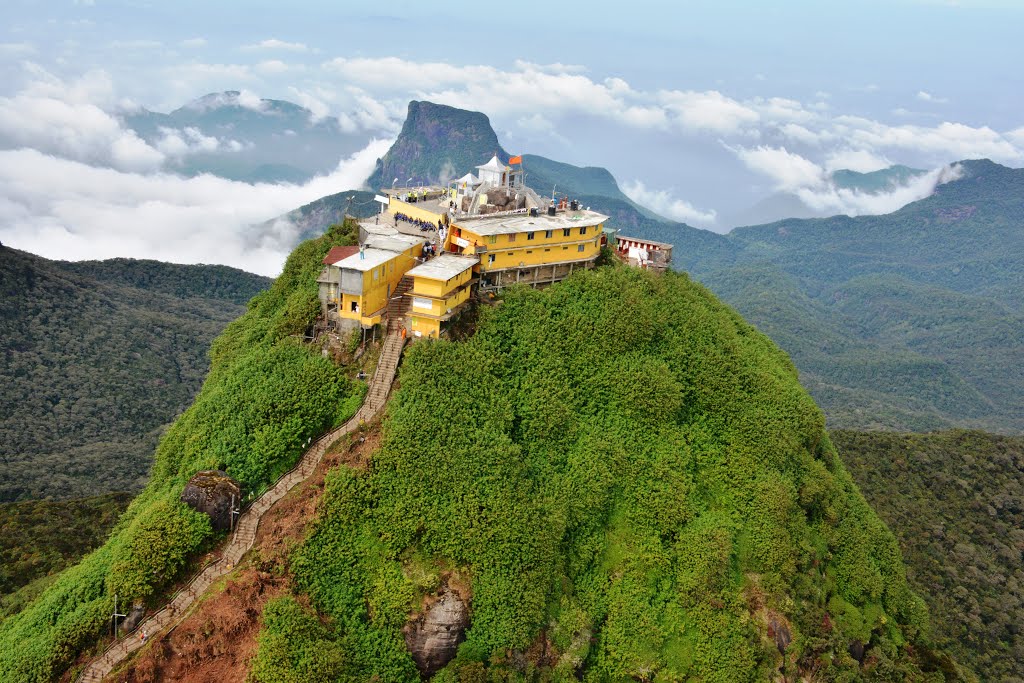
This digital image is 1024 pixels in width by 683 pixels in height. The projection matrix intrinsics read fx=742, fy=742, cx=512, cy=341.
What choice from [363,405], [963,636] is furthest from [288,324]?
[963,636]

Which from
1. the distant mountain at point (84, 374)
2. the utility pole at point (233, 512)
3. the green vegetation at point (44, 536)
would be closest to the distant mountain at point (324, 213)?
the distant mountain at point (84, 374)

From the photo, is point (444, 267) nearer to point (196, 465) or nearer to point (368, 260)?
point (368, 260)

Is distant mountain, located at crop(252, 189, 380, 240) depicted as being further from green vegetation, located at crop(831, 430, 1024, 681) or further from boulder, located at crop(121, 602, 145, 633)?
boulder, located at crop(121, 602, 145, 633)

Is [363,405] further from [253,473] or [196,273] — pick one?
[196,273]

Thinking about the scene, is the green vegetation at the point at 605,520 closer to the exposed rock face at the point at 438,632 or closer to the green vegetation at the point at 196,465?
the exposed rock face at the point at 438,632

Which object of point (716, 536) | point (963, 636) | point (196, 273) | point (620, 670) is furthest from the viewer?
point (196, 273)
